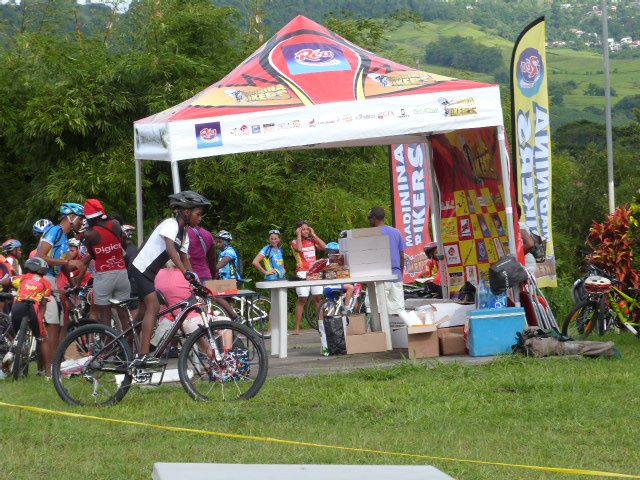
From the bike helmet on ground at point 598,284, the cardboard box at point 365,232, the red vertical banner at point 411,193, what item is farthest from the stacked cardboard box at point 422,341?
the red vertical banner at point 411,193

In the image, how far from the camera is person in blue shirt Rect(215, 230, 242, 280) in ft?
60.3

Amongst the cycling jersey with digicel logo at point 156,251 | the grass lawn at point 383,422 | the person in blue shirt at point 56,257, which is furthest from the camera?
the person in blue shirt at point 56,257

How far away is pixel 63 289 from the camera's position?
1354 centimetres

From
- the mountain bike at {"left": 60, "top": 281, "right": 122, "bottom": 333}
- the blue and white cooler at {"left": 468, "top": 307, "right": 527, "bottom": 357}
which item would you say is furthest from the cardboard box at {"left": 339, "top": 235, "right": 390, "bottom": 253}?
the mountain bike at {"left": 60, "top": 281, "right": 122, "bottom": 333}

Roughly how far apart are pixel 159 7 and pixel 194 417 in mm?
17468

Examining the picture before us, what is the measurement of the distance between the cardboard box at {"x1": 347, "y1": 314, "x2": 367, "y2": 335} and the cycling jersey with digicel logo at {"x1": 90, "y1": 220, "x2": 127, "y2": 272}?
293 cm

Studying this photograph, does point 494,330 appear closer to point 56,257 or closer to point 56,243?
point 56,243

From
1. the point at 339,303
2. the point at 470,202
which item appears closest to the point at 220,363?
the point at 470,202

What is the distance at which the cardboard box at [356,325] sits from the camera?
46.1 ft

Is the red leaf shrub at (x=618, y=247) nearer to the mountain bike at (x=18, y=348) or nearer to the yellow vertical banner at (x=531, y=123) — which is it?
the yellow vertical banner at (x=531, y=123)

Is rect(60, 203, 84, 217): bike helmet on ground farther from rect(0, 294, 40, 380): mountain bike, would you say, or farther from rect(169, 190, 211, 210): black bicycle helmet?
rect(169, 190, 211, 210): black bicycle helmet

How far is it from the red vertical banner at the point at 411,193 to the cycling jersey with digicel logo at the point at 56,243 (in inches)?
334

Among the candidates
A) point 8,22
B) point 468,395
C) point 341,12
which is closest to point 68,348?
point 468,395

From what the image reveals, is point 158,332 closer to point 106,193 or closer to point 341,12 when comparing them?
point 106,193
